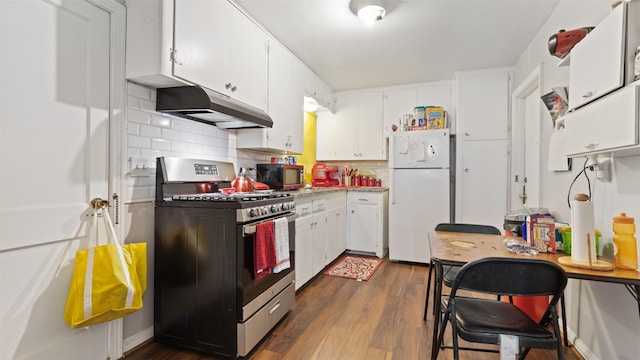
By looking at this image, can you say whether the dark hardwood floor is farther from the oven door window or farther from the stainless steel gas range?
the oven door window

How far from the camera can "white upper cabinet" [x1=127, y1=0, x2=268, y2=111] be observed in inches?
67.4

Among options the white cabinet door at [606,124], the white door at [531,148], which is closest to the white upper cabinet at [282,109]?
the white cabinet door at [606,124]

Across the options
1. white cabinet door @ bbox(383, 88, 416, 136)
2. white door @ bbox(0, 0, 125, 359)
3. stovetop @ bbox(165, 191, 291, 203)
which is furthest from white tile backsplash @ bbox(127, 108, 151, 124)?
white cabinet door @ bbox(383, 88, 416, 136)

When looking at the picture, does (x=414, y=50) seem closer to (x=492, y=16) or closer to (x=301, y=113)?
(x=492, y=16)

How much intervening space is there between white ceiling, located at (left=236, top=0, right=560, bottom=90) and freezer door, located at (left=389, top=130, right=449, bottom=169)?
0.81 m

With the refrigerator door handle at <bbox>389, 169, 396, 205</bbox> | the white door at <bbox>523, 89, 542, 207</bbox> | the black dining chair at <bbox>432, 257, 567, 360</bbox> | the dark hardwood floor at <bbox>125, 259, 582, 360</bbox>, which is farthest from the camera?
the refrigerator door handle at <bbox>389, 169, 396, 205</bbox>

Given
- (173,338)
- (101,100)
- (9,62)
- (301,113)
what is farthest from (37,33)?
(301,113)

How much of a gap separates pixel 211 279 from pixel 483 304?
5.05 feet

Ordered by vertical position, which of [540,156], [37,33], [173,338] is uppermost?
[37,33]

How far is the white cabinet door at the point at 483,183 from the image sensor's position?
355cm

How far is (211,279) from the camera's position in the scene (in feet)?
5.78

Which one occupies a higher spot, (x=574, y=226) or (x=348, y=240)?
(x=574, y=226)

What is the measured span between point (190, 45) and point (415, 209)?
3.00 meters

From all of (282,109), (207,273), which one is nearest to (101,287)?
(207,273)
